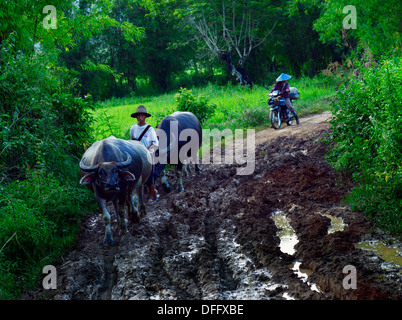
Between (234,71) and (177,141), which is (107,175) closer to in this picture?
(177,141)

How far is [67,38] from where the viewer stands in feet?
36.3

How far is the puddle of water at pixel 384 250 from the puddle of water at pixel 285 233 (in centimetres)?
86

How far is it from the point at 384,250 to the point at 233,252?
1.92 metres

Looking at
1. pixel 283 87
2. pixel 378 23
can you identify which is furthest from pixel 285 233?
pixel 378 23

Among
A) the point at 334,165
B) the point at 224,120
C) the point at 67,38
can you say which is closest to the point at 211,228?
the point at 334,165

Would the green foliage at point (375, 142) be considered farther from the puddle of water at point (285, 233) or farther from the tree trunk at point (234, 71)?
the tree trunk at point (234, 71)

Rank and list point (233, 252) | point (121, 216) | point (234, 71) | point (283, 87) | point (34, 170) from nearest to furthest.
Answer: point (233, 252) < point (121, 216) < point (34, 170) < point (283, 87) < point (234, 71)

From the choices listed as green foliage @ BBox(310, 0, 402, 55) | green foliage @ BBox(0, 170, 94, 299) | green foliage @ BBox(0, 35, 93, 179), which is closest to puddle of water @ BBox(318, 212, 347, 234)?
green foliage @ BBox(0, 170, 94, 299)

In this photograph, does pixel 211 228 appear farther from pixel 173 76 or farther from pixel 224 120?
pixel 173 76

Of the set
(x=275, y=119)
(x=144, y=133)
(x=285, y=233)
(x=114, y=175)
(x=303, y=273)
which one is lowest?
(x=285, y=233)

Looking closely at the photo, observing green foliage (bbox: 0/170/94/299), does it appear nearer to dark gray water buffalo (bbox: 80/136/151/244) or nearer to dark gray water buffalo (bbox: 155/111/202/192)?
dark gray water buffalo (bbox: 80/136/151/244)

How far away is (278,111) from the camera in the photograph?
14.5m

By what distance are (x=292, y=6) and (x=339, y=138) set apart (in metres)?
22.0

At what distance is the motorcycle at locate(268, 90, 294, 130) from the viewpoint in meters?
14.0
